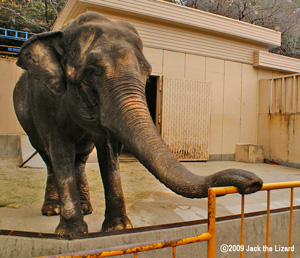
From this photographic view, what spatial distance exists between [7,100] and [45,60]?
8018 mm

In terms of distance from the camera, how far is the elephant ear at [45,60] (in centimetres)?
258

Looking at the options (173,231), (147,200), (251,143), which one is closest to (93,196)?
(147,200)

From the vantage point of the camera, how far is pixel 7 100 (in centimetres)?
969

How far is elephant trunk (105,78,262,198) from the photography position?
1.43 meters

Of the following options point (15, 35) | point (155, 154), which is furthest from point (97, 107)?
point (15, 35)

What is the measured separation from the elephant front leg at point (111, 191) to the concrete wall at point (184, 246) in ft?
0.87

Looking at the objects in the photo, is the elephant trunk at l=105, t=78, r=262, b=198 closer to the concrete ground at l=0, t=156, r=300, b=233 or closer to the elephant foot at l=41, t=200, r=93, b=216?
the concrete ground at l=0, t=156, r=300, b=233

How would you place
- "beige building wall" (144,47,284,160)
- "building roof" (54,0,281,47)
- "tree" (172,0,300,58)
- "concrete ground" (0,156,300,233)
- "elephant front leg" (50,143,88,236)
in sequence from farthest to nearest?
"tree" (172,0,300,58) < "beige building wall" (144,47,284,160) < "building roof" (54,0,281,47) < "concrete ground" (0,156,300,233) < "elephant front leg" (50,143,88,236)

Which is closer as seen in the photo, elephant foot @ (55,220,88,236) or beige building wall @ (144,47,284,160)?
elephant foot @ (55,220,88,236)

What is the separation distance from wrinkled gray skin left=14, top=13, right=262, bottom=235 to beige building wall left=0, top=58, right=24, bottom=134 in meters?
7.20

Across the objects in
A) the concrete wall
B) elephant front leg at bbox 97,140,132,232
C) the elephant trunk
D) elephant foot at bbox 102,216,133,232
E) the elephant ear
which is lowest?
the concrete wall

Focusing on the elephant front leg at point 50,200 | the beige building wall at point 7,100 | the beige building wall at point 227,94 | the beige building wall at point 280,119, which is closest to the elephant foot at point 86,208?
the elephant front leg at point 50,200

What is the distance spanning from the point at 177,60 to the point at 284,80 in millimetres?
3516

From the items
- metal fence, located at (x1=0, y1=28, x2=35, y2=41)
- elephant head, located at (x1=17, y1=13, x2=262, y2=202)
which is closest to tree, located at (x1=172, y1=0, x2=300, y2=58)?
metal fence, located at (x1=0, y1=28, x2=35, y2=41)
